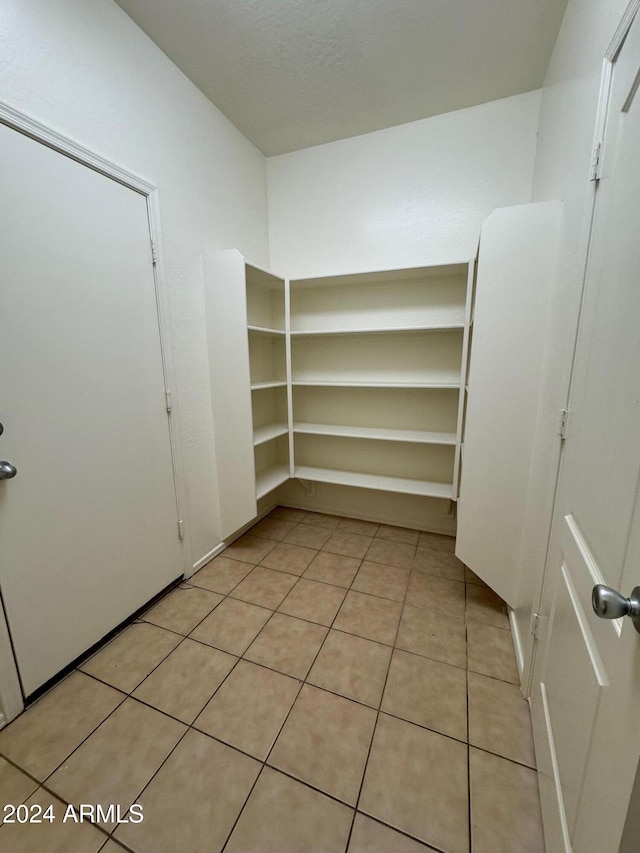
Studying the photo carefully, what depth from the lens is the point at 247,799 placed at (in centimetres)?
105

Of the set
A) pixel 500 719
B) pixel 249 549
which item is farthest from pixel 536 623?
pixel 249 549

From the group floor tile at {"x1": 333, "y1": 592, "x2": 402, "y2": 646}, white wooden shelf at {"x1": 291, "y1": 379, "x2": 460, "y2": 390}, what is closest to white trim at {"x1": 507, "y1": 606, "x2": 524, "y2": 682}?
floor tile at {"x1": 333, "y1": 592, "x2": 402, "y2": 646}

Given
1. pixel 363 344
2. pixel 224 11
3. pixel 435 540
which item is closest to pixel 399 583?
pixel 435 540

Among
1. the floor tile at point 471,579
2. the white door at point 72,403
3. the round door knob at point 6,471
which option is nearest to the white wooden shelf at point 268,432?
the white door at point 72,403

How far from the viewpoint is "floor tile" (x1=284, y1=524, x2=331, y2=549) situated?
2.54m

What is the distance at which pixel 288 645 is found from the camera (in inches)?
63.6

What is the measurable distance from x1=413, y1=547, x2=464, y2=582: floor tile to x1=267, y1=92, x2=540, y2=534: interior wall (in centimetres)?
29

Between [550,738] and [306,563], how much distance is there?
4.95 feet

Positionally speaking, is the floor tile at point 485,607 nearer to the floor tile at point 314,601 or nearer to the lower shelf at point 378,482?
the lower shelf at point 378,482

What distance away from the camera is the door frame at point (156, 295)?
1.23m

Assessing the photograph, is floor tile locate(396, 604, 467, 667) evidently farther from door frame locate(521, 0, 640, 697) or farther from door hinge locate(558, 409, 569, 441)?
door hinge locate(558, 409, 569, 441)

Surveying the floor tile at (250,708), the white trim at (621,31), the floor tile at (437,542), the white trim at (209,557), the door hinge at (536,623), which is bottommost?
the floor tile at (250,708)

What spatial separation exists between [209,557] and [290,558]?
1.83 feet

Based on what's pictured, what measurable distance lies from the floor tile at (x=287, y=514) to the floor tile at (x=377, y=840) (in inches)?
76.4
